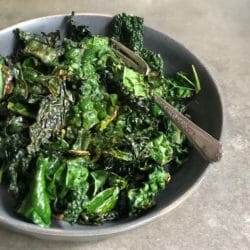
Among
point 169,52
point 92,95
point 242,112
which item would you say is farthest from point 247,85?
point 92,95

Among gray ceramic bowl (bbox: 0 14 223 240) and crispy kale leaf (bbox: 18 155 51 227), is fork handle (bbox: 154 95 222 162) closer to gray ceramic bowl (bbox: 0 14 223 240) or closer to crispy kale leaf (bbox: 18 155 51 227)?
gray ceramic bowl (bbox: 0 14 223 240)

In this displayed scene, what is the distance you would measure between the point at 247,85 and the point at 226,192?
467 millimetres

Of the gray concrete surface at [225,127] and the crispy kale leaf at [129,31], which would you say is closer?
the gray concrete surface at [225,127]

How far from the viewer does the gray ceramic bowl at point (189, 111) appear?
103cm

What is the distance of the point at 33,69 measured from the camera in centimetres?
125

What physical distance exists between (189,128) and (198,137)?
35mm

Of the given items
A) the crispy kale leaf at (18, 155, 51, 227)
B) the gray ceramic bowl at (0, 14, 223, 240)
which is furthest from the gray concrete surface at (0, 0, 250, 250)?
the crispy kale leaf at (18, 155, 51, 227)

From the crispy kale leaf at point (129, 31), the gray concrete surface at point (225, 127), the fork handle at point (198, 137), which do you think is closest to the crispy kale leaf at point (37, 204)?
the gray concrete surface at point (225, 127)

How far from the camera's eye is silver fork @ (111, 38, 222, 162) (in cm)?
109

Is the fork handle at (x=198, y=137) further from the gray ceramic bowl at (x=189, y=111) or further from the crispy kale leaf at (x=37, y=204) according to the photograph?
the crispy kale leaf at (x=37, y=204)

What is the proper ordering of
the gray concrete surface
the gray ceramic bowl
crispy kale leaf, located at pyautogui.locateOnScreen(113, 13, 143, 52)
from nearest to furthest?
the gray ceramic bowl, the gray concrete surface, crispy kale leaf, located at pyautogui.locateOnScreen(113, 13, 143, 52)

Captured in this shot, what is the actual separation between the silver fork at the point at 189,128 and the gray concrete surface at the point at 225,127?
7 cm

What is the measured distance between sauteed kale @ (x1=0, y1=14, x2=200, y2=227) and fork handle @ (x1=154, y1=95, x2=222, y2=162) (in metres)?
0.05

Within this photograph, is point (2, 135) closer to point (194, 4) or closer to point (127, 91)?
point (127, 91)
